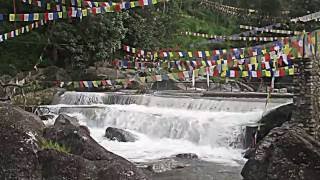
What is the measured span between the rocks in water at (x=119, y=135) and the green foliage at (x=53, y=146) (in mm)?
8808

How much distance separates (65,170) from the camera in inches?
267

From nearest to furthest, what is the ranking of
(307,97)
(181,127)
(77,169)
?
(77,169) → (307,97) → (181,127)

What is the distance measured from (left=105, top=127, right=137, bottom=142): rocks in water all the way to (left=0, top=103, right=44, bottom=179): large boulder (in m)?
9.20

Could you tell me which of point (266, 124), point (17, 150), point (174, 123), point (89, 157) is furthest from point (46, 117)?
point (17, 150)

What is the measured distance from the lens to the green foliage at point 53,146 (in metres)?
7.16

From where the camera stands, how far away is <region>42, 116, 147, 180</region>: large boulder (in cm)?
678

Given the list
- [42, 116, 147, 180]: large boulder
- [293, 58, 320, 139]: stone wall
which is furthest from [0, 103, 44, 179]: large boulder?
[293, 58, 320, 139]: stone wall

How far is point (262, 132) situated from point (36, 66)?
18375 millimetres

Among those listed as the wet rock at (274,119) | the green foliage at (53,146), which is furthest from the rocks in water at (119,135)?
the green foliage at (53,146)

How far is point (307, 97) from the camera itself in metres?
12.4

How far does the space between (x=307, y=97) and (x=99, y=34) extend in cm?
1788

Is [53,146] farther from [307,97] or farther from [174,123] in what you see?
[174,123]

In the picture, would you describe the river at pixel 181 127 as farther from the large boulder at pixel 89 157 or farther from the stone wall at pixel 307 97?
the large boulder at pixel 89 157

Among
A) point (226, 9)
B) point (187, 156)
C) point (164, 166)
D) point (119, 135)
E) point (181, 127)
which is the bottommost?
point (187, 156)
